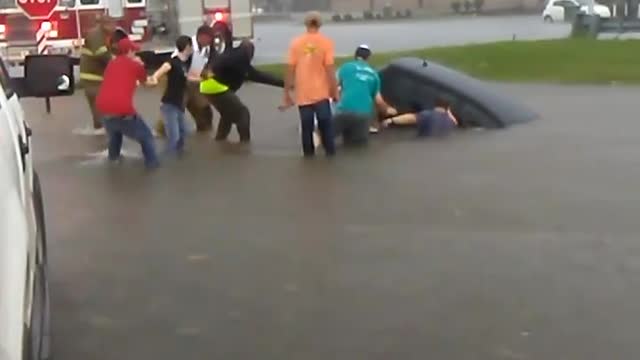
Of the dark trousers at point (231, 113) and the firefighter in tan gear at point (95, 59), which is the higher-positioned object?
the firefighter in tan gear at point (95, 59)

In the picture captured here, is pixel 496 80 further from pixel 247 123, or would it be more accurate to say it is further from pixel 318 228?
pixel 318 228

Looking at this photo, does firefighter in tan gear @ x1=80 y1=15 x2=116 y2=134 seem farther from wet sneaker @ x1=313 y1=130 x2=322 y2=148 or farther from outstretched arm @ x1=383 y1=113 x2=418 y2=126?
outstretched arm @ x1=383 y1=113 x2=418 y2=126

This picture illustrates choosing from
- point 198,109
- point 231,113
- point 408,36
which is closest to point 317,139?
point 231,113

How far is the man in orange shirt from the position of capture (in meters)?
14.1

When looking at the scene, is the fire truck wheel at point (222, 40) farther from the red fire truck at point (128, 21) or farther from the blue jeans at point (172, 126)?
the red fire truck at point (128, 21)

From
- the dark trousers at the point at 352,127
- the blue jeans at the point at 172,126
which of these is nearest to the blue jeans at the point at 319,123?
the dark trousers at the point at 352,127

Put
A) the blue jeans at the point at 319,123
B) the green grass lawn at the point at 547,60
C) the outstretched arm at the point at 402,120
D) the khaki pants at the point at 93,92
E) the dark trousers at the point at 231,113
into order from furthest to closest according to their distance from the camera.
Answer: the green grass lawn at the point at 547,60 → the khaki pants at the point at 93,92 → the outstretched arm at the point at 402,120 → the dark trousers at the point at 231,113 → the blue jeans at the point at 319,123

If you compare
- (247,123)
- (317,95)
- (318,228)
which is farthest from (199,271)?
(247,123)

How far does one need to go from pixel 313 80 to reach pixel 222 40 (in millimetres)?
3852

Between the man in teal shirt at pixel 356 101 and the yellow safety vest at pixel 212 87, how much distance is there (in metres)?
1.48

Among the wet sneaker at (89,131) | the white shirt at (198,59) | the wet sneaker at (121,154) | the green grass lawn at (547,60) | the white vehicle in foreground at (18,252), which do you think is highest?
the white vehicle in foreground at (18,252)

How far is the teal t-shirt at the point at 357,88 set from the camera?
1539 centimetres

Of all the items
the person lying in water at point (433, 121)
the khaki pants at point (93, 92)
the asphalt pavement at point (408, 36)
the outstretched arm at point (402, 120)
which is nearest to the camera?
the person lying in water at point (433, 121)

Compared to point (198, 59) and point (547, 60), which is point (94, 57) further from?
point (547, 60)
